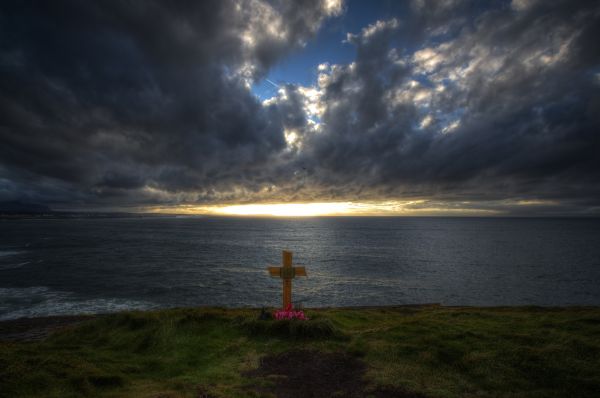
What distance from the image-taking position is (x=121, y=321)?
48.5ft

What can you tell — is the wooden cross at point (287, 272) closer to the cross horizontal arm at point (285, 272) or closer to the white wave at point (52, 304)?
the cross horizontal arm at point (285, 272)

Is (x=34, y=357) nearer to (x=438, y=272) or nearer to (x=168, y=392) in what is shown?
(x=168, y=392)

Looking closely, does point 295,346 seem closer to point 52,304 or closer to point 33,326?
point 33,326

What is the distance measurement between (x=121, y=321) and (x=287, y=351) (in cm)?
962

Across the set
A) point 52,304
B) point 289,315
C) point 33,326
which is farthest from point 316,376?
point 52,304

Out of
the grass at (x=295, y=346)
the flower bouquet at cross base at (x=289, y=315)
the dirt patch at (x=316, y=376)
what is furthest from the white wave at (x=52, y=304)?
the dirt patch at (x=316, y=376)

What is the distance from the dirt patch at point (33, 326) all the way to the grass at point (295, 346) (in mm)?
13382

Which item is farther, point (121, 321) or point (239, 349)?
point (121, 321)

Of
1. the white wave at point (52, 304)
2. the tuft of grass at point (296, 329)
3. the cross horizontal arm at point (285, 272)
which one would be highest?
the cross horizontal arm at point (285, 272)

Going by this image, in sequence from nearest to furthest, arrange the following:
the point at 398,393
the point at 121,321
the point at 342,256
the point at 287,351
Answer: the point at 398,393, the point at 287,351, the point at 121,321, the point at 342,256

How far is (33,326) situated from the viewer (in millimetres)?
26125

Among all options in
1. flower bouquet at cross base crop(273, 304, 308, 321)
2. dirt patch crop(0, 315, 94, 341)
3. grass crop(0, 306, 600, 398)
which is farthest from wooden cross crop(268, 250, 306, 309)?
dirt patch crop(0, 315, 94, 341)

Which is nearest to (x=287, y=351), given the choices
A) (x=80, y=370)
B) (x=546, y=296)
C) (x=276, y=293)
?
(x=80, y=370)

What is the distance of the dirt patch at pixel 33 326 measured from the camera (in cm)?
2314
